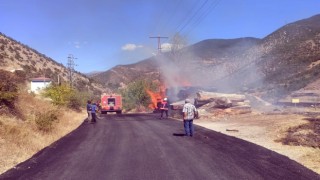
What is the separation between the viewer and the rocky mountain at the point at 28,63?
7247cm

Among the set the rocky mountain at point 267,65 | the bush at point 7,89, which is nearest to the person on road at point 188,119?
the bush at point 7,89

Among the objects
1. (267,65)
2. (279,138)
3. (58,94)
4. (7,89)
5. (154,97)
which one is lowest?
(279,138)

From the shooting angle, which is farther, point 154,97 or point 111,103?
point 154,97

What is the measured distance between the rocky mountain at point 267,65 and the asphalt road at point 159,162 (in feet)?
110

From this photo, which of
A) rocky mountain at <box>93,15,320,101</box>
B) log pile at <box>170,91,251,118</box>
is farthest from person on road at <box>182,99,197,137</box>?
rocky mountain at <box>93,15,320,101</box>

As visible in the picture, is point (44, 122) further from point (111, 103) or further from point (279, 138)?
point (111, 103)

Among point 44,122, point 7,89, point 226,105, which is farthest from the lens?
point 226,105

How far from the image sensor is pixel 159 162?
36.0 feet

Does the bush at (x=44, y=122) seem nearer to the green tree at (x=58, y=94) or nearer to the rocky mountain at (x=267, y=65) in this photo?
the green tree at (x=58, y=94)

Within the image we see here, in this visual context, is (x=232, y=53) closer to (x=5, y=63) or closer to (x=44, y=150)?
(x=5, y=63)

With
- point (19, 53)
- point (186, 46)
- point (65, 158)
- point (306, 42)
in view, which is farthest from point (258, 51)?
point (65, 158)

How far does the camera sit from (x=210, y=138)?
16.9m

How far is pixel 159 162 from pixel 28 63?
7570cm

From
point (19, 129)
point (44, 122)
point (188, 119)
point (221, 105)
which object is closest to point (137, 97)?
point (221, 105)
